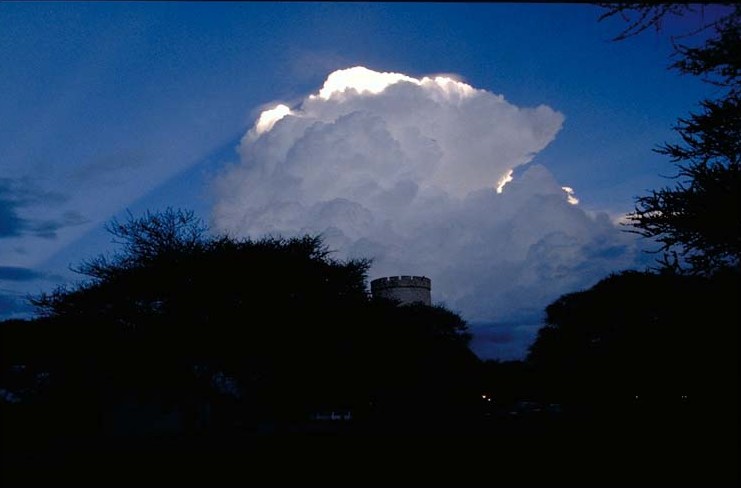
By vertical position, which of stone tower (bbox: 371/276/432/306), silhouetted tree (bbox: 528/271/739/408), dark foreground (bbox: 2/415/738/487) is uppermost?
stone tower (bbox: 371/276/432/306)

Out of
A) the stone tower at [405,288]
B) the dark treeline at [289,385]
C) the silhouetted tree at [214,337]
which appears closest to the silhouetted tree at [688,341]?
the dark treeline at [289,385]

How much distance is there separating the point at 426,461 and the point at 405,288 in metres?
48.7

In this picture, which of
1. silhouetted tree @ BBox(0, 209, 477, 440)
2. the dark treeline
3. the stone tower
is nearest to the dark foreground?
the dark treeline

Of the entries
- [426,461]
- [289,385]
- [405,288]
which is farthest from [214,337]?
[405,288]

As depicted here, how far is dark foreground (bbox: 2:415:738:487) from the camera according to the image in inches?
427

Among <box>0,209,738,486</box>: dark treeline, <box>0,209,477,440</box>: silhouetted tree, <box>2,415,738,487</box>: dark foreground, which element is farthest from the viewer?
<box>0,209,477,440</box>: silhouetted tree

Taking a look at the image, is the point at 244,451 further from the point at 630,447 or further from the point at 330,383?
the point at 330,383

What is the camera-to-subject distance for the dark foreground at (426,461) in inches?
427

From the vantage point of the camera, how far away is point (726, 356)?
40.5 feet

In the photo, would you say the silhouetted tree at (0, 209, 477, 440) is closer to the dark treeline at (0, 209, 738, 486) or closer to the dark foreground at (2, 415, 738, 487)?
the dark treeline at (0, 209, 738, 486)

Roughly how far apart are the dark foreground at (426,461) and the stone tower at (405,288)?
146 feet

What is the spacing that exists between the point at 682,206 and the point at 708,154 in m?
1.73

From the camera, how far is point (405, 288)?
61.6m

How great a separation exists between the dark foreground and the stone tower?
146ft
